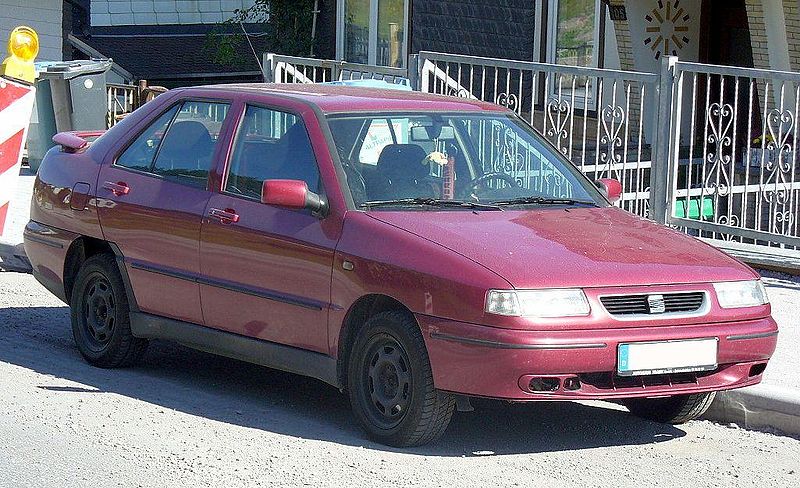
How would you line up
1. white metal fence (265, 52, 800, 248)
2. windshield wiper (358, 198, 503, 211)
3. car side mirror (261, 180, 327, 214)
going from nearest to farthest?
car side mirror (261, 180, 327, 214) → windshield wiper (358, 198, 503, 211) → white metal fence (265, 52, 800, 248)

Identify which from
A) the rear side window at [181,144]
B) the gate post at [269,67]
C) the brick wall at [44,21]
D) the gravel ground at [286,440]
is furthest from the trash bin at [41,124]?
the rear side window at [181,144]

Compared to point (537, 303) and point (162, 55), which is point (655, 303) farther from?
point (162, 55)

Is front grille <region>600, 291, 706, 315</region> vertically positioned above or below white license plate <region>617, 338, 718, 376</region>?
above

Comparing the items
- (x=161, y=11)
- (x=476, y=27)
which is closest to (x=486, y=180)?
(x=476, y=27)

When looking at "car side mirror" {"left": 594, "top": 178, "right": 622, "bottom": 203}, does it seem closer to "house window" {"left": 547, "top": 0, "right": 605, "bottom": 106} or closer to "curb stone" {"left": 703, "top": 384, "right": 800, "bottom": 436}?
"curb stone" {"left": 703, "top": 384, "right": 800, "bottom": 436}

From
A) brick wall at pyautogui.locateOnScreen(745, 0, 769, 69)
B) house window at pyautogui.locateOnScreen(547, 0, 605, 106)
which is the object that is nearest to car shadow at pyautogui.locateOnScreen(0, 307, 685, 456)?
brick wall at pyautogui.locateOnScreen(745, 0, 769, 69)

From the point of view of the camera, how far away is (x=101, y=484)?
5.93m

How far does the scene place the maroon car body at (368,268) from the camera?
6230mm

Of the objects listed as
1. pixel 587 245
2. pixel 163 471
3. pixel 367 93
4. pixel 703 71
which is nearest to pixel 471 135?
pixel 367 93

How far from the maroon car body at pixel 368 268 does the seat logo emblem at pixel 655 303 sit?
0.04 meters

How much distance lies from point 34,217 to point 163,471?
320 centimetres

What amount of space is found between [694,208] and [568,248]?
5358mm

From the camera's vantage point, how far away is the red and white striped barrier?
12102 mm

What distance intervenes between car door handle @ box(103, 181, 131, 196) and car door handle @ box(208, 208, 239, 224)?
2.59 feet
